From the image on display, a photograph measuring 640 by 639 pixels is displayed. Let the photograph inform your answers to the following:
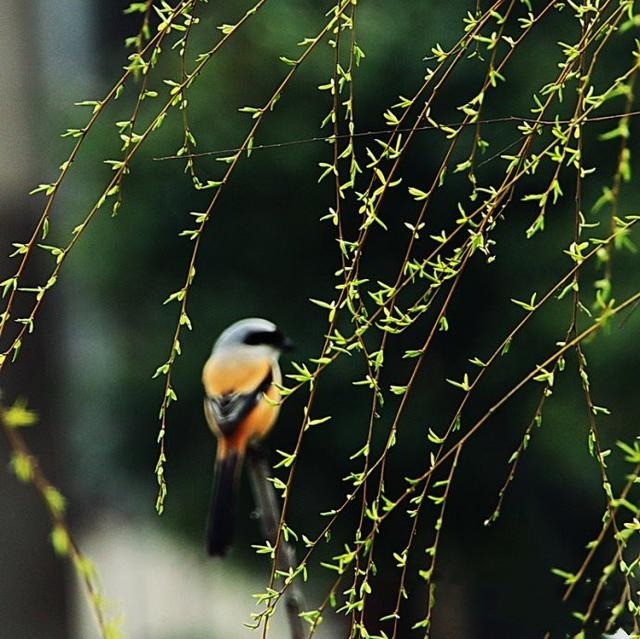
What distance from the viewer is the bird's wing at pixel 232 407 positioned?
122 cm

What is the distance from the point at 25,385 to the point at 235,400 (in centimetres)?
204

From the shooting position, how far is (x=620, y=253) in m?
1.94

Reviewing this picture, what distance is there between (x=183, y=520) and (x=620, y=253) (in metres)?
0.93

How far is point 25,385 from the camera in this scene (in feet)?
10.3

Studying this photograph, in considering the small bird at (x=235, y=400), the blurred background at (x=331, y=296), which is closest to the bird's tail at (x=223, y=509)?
the small bird at (x=235, y=400)

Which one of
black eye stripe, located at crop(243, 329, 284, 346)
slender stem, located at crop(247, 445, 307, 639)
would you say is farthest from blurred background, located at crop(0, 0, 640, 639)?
slender stem, located at crop(247, 445, 307, 639)

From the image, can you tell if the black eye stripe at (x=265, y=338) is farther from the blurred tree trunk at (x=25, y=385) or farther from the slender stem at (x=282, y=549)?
the blurred tree trunk at (x=25, y=385)

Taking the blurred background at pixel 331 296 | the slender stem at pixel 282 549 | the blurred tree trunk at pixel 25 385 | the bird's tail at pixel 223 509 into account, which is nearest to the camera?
the slender stem at pixel 282 549

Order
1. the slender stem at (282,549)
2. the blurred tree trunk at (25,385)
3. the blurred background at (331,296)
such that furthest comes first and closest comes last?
1. the blurred tree trunk at (25,385)
2. the blurred background at (331,296)
3. the slender stem at (282,549)

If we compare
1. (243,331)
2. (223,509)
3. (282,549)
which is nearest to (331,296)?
(243,331)

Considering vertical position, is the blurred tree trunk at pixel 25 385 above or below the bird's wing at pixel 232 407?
below

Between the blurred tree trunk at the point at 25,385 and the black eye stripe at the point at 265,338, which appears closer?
the black eye stripe at the point at 265,338

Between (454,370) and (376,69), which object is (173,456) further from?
(376,69)

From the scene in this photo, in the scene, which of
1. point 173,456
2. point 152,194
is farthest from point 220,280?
point 173,456
